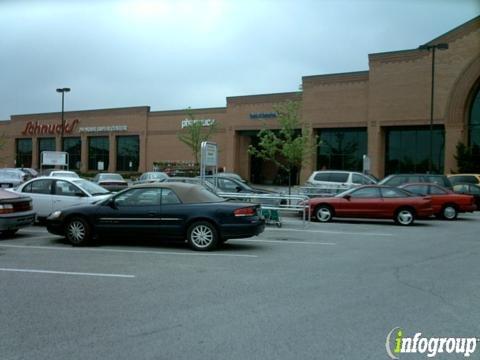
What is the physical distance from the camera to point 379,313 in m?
6.27

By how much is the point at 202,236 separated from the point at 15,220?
16.5ft

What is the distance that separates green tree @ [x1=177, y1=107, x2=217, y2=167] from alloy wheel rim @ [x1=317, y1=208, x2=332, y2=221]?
27722 millimetres

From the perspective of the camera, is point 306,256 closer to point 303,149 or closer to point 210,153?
point 210,153

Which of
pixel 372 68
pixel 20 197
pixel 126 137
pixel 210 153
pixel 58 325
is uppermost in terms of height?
pixel 372 68

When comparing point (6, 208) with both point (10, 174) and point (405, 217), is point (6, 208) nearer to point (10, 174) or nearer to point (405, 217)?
point (405, 217)

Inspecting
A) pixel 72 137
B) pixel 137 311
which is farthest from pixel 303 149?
pixel 72 137

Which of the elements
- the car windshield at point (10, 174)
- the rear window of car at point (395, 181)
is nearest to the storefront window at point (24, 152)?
the car windshield at point (10, 174)

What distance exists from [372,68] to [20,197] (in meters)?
31.7

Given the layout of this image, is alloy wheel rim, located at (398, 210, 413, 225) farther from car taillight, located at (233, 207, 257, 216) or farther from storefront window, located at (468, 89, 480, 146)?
storefront window, located at (468, 89, 480, 146)

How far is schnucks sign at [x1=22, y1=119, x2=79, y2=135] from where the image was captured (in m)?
62.5

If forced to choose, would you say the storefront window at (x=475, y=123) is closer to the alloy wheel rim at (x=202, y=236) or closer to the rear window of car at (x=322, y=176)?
the rear window of car at (x=322, y=176)

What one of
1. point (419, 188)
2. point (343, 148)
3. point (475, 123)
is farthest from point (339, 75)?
point (419, 188)

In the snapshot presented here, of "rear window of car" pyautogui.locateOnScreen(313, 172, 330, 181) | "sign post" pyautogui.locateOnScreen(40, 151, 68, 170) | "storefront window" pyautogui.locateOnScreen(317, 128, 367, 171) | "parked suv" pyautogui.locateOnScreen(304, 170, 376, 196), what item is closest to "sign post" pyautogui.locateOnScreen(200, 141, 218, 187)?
"parked suv" pyautogui.locateOnScreen(304, 170, 376, 196)

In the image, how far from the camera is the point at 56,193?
15.6 m
